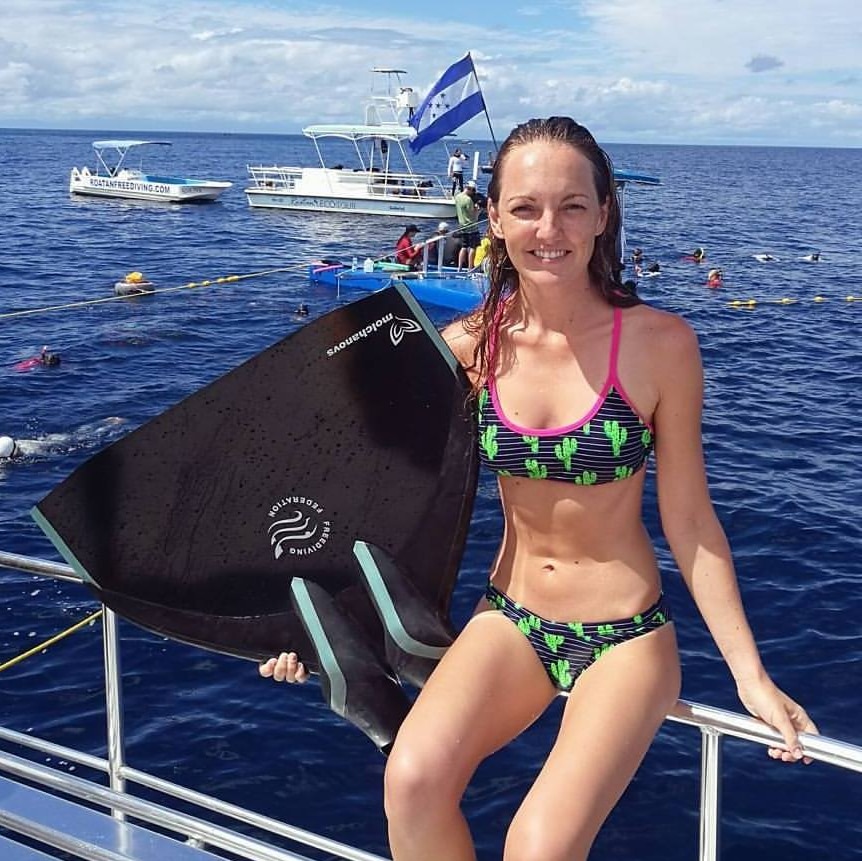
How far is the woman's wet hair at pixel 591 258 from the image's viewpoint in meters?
2.82

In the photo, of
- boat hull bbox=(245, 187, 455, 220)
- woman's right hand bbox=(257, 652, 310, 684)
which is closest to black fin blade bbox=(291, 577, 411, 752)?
woman's right hand bbox=(257, 652, 310, 684)

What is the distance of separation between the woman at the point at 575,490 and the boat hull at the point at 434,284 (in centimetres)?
1752

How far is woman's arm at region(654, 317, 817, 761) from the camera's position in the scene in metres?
2.79

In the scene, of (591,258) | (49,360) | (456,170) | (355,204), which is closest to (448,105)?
(456,170)

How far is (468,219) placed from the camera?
84.8 ft

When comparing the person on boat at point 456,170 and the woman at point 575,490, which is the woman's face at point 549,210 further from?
the person on boat at point 456,170

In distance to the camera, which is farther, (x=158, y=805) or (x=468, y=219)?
(x=468, y=219)

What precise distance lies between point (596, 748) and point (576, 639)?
0.43 m

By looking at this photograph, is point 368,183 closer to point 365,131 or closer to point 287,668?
point 365,131

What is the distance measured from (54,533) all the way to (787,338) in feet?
73.5

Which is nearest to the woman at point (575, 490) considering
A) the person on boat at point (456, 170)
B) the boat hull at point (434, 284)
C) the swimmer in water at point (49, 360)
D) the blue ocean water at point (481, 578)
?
the blue ocean water at point (481, 578)

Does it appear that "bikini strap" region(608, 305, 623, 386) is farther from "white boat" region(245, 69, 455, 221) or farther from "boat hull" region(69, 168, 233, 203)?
"boat hull" region(69, 168, 233, 203)

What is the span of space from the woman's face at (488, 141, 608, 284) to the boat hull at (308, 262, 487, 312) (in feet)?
57.7

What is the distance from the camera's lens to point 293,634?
3.13m
